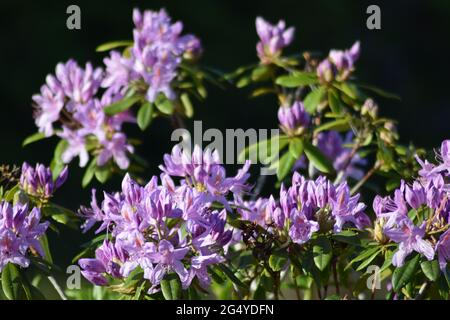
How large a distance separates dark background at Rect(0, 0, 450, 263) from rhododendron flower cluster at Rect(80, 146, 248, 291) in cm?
435

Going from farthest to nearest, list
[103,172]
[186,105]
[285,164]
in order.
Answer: [186,105] < [103,172] < [285,164]

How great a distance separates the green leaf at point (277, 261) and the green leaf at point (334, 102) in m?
0.80

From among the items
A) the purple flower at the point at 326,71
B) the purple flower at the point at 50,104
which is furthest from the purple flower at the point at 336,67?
the purple flower at the point at 50,104

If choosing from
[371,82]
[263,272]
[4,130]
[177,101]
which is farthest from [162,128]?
[263,272]

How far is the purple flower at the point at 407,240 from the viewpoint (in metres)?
2.30

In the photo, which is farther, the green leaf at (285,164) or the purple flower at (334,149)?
the purple flower at (334,149)

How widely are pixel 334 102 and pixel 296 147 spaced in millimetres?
245

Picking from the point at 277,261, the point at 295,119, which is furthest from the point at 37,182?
the point at 295,119

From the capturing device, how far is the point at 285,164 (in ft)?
9.94

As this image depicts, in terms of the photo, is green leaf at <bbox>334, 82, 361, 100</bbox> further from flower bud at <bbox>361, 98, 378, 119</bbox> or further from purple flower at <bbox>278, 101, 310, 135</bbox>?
purple flower at <bbox>278, 101, 310, 135</bbox>

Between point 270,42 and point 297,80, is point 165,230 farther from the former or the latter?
point 270,42

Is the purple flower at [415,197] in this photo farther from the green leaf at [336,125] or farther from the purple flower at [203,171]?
the green leaf at [336,125]
